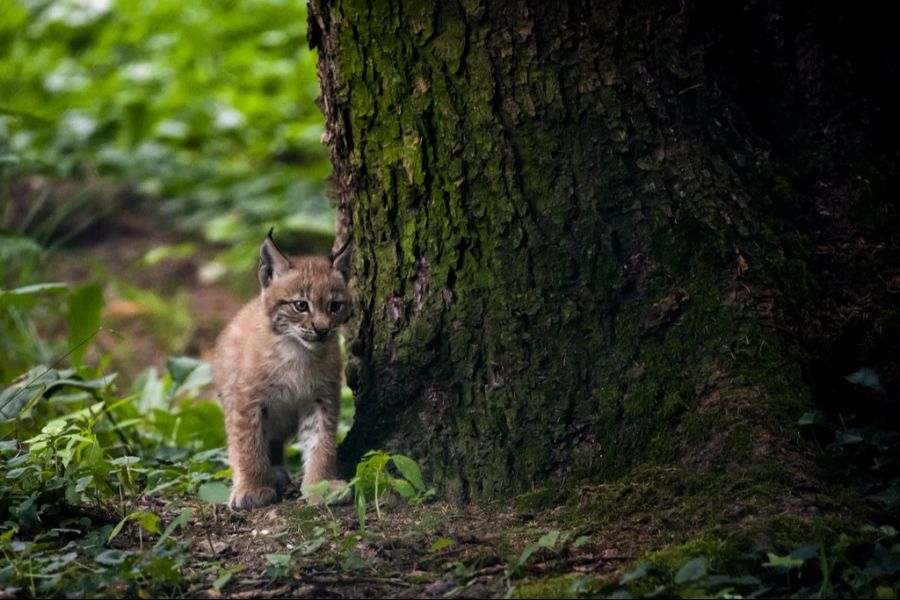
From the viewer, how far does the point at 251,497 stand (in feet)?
14.6

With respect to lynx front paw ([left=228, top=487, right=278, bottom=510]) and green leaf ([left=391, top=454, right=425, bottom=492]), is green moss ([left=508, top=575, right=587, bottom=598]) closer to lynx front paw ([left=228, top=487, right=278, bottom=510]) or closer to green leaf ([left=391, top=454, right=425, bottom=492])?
green leaf ([left=391, top=454, right=425, bottom=492])

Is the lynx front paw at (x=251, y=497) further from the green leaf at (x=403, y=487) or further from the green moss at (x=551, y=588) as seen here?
the green moss at (x=551, y=588)

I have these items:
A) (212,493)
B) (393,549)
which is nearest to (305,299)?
(212,493)

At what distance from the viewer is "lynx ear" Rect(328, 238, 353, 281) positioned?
4.58m

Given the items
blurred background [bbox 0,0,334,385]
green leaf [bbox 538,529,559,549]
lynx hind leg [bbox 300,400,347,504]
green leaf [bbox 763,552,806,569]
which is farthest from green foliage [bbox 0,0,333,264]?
green leaf [bbox 763,552,806,569]

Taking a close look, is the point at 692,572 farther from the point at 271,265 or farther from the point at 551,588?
the point at 271,265

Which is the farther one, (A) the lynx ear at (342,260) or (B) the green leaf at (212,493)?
(A) the lynx ear at (342,260)

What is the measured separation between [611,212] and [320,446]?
66.7 inches

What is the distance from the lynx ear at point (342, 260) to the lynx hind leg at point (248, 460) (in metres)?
0.72

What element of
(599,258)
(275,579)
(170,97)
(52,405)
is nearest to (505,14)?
(599,258)

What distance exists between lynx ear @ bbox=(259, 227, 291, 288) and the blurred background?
237 cm

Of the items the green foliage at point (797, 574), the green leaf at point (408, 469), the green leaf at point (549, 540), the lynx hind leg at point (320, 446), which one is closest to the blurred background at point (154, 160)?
the lynx hind leg at point (320, 446)

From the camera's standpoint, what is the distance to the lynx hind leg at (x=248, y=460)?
4.45 meters

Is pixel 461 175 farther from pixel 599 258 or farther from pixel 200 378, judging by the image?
pixel 200 378
